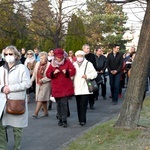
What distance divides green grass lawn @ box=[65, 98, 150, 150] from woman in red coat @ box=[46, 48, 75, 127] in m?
1.22

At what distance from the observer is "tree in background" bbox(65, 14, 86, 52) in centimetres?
2847

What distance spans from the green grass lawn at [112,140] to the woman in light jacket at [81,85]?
49.4 inches

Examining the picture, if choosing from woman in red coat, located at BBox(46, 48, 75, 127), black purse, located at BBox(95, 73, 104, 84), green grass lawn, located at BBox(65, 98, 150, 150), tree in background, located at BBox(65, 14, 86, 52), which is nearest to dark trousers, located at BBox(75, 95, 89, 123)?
woman in red coat, located at BBox(46, 48, 75, 127)

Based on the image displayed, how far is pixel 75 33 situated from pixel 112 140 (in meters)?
21.5

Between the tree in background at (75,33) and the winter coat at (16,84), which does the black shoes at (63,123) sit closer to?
the winter coat at (16,84)

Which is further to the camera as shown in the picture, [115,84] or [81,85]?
[115,84]

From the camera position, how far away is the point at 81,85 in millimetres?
9898

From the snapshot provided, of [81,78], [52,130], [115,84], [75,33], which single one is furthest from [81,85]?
[75,33]

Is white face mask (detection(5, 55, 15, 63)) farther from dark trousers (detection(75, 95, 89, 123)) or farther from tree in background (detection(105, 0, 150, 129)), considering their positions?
dark trousers (detection(75, 95, 89, 123))

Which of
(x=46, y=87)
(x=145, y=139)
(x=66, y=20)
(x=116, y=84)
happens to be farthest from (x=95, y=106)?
(x=66, y=20)

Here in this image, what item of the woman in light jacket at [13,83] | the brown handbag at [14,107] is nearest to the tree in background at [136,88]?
the woman in light jacket at [13,83]

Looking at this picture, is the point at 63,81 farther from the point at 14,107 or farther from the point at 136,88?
the point at 14,107

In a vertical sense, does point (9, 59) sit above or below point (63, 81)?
above

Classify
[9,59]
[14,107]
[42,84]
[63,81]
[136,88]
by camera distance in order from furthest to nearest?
[42,84]
[63,81]
[136,88]
[9,59]
[14,107]
